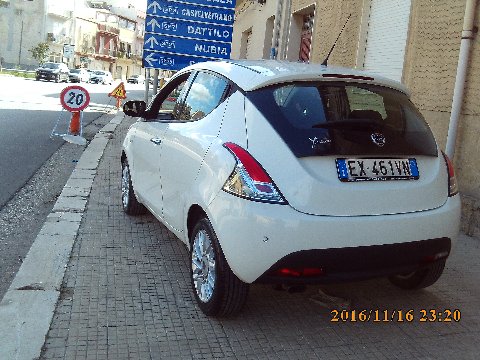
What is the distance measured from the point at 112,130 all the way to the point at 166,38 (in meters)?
3.75

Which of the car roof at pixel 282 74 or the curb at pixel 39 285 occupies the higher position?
the car roof at pixel 282 74

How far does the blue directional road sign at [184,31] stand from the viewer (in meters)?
10.4

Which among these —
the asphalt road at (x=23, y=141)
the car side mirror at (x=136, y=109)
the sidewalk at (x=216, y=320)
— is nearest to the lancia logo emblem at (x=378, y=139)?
the sidewalk at (x=216, y=320)

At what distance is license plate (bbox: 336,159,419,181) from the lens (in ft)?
9.96

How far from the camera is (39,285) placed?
3631mm

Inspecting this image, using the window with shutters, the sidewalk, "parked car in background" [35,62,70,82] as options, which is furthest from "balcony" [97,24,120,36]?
the sidewalk

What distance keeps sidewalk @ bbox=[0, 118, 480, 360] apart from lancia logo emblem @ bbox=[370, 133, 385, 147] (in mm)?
1217

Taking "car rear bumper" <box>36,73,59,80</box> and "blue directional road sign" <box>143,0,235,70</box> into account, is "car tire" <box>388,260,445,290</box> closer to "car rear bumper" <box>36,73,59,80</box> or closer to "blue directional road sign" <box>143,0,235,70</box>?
"blue directional road sign" <box>143,0,235,70</box>

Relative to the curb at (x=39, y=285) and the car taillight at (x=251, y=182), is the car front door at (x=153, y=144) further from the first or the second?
the car taillight at (x=251, y=182)

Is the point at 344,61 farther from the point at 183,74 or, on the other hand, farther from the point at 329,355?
the point at 329,355

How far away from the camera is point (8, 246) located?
14.8 feet

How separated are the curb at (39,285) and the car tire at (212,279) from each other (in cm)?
96

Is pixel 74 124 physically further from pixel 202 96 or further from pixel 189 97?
pixel 202 96

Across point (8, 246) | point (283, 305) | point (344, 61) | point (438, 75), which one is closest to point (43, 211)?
point (8, 246)
